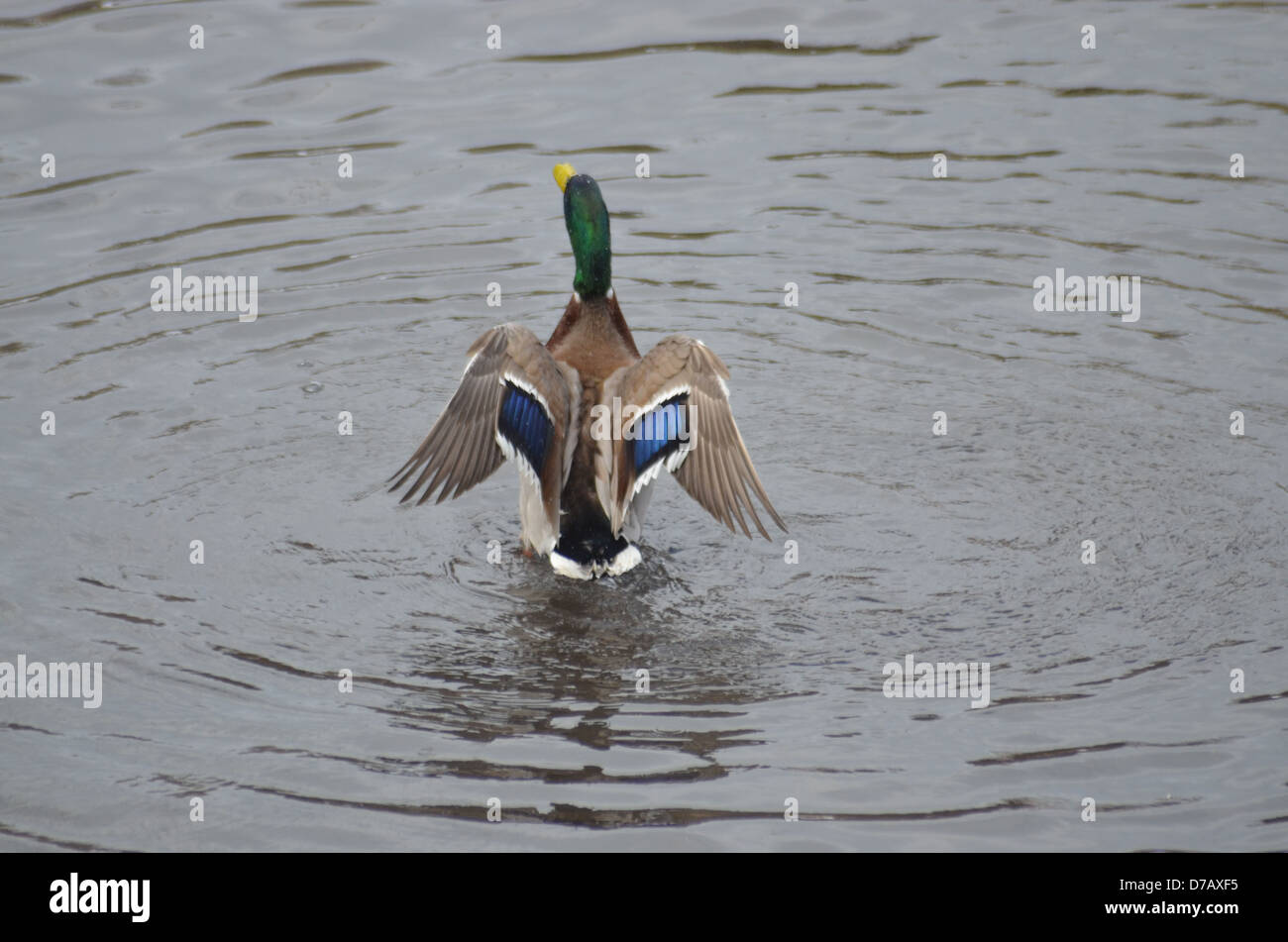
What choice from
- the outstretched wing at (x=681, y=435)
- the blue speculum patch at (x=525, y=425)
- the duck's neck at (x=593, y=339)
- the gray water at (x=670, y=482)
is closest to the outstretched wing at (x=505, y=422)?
the blue speculum patch at (x=525, y=425)

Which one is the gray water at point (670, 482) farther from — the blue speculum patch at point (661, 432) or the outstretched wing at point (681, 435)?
the blue speculum patch at point (661, 432)

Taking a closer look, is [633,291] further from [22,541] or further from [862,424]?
[22,541]

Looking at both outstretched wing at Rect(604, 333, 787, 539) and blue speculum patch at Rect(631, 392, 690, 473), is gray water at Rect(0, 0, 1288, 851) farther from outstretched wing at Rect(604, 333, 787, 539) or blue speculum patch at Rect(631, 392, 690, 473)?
blue speculum patch at Rect(631, 392, 690, 473)

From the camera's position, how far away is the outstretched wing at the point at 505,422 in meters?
6.95

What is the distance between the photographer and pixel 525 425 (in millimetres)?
7043

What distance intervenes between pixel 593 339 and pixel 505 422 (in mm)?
700

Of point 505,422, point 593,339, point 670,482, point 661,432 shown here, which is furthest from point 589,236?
point 670,482

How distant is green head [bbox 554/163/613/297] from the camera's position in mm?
7613

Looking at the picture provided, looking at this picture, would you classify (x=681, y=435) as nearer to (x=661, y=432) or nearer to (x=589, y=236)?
(x=661, y=432)

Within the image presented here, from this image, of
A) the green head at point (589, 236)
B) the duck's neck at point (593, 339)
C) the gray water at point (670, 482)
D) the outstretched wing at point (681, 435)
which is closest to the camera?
the gray water at point (670, 482)

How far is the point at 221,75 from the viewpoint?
12.6m

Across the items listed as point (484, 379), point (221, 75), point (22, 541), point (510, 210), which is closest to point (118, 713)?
point (22, 541)

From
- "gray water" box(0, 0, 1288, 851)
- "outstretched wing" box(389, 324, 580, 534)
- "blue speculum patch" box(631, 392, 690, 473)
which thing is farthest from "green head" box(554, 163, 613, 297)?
"gray water" box(0, 0, 1288, 851)

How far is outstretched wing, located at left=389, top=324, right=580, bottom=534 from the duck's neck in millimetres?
135
